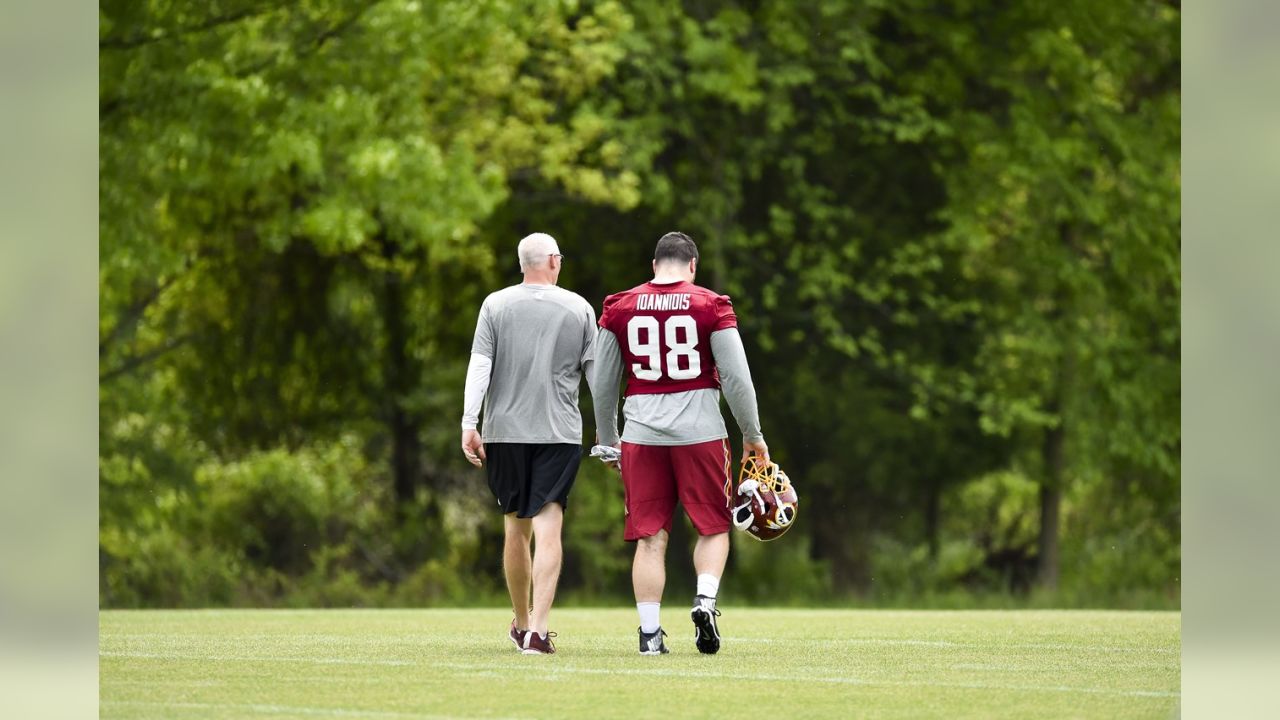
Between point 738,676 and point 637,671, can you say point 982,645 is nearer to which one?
point 738,676

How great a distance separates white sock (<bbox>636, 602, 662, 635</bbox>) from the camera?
8922 mm

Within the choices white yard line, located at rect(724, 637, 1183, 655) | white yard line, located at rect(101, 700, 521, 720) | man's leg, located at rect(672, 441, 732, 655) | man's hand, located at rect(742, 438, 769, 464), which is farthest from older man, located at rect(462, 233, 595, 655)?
white yard line, located at rect(101, 700, 521, 720)

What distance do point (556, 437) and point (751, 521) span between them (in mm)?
1064

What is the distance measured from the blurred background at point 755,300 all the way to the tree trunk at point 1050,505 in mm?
43

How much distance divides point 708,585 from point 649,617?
0.41 m

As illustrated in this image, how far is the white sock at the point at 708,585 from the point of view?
28.7ft

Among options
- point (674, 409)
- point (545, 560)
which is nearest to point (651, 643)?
point (545, 560)

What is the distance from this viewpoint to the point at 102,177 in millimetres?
17859

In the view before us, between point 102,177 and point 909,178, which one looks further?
point 909,178

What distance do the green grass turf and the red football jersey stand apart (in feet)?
4.53

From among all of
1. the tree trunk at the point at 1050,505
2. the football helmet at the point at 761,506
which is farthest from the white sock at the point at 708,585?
the tree trunk at the point at 1050,505

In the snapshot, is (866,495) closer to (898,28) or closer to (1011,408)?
(1011,408)
